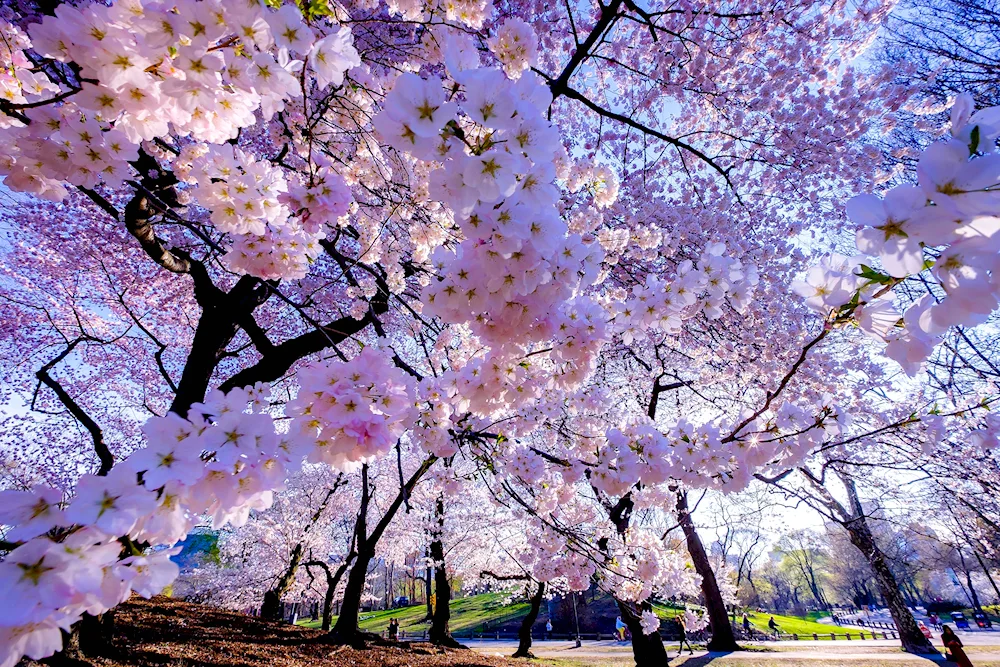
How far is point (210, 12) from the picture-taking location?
1.25m

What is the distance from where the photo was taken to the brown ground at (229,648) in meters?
5.21

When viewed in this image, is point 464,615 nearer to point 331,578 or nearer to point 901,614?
point 331,578

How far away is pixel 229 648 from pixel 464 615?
26.4 m

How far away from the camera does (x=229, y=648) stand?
638cm

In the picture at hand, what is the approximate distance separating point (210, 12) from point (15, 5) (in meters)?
5.33

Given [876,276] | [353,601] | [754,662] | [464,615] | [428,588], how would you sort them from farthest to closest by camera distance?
[428,588] < [464,615] < [754,662] < [353,601] < [876,276]

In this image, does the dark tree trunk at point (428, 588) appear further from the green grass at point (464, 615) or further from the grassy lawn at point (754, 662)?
the grassy lawn at point (754, 662)

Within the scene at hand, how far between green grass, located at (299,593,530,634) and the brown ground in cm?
1630

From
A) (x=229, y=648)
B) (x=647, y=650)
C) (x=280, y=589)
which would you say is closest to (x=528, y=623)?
(x=647, y=650)

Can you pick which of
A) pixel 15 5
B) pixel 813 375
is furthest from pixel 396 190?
pixel 813 375

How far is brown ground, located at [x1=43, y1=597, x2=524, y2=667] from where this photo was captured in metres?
5.21

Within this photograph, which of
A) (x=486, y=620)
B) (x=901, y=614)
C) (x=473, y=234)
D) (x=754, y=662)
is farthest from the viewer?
(x=486, y=620)

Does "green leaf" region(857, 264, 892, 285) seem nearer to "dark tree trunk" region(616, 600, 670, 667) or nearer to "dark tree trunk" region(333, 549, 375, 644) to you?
"dark tree trunk" region(333, 549, 375, 644)

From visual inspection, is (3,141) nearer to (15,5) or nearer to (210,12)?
(210,12)
